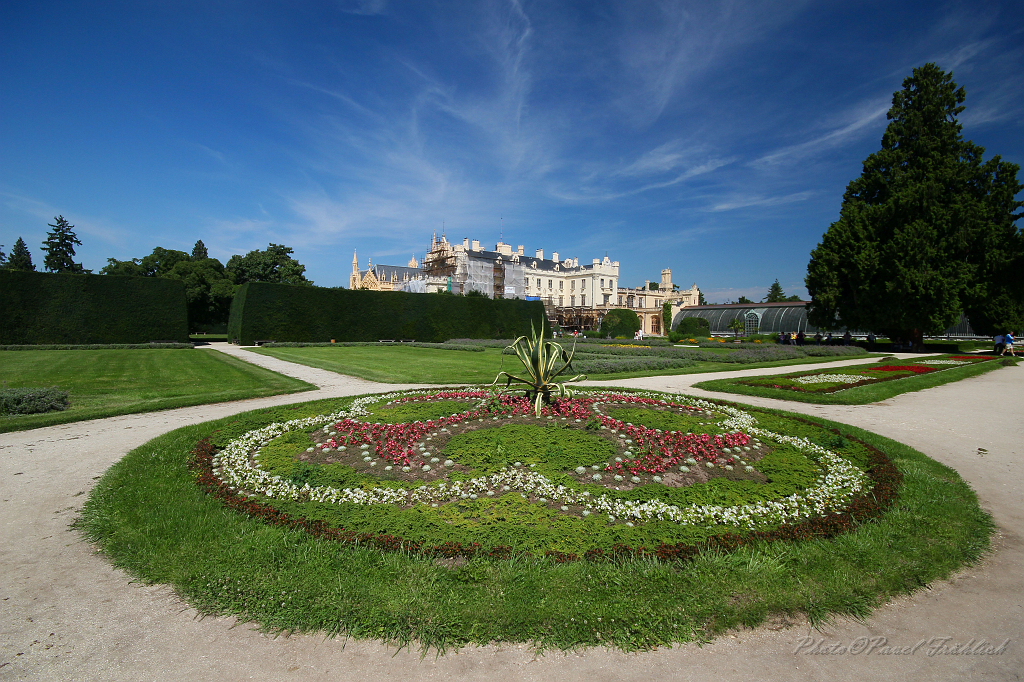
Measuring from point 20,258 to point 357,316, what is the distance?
200ft

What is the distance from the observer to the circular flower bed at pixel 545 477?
370 cm

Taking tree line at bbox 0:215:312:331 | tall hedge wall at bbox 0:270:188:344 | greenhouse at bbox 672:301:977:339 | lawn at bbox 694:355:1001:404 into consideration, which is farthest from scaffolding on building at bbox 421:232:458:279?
lawn at bbox 694:355:1001:404

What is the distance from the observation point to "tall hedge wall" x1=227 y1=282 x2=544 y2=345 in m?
30.3

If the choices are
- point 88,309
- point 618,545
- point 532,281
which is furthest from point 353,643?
point 532,281

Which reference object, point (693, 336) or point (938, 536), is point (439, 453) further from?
point (693, 336)

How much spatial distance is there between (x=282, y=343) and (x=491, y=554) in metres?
30.6

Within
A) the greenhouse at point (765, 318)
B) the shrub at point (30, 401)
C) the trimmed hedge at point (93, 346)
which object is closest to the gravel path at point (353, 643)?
the shrub at point (30, 401)

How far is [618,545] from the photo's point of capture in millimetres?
3416

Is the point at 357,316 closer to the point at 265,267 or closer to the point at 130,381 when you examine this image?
the point at 130,381

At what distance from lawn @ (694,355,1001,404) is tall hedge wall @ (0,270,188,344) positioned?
30.3 m

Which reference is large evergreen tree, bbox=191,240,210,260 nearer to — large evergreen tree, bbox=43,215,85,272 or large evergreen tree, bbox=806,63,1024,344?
large evergreen tree, bbox=43,215,85,272

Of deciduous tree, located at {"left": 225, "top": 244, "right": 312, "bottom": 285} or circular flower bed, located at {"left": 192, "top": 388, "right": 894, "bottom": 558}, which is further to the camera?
deciduous tree, located at {"left": 225, "top": 244, "right": 312, "bottom": 285}

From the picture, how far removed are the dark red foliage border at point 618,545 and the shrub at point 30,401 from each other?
20.1 ft

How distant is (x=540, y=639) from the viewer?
253 centimetres
